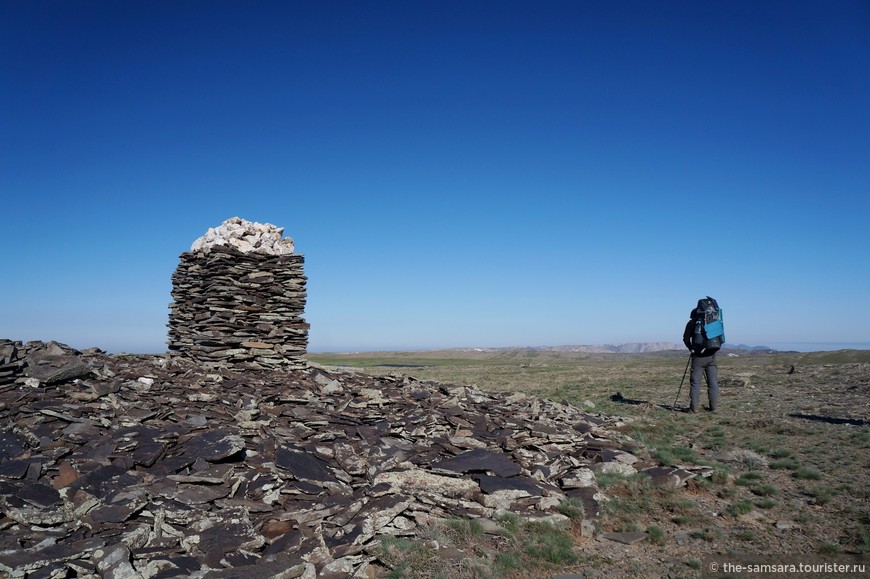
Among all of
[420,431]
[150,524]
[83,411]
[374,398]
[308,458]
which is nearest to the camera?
[150,524]

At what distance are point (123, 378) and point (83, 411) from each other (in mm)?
2182

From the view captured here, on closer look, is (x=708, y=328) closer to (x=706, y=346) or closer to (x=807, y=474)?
(x=706, y=346)

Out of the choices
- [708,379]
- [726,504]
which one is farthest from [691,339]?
[726,504]

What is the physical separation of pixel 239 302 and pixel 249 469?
7.42 metres

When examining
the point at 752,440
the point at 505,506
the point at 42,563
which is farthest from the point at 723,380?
the point at 42,563

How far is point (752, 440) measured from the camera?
11719 millimetres

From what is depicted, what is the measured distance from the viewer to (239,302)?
1409cm

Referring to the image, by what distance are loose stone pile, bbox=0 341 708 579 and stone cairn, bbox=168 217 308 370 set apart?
153 centimetres

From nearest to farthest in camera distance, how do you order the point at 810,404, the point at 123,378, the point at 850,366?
1. the point at 123,378
2. the point at 810,404
3. the point at 850,366

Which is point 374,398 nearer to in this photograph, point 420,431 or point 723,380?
point 420,431

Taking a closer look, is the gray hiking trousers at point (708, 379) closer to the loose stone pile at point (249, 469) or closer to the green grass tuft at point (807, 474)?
the loose stone pile at point (249, 469)

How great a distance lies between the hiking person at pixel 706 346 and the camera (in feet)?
50.0

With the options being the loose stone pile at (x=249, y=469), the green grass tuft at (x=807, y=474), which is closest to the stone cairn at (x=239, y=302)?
the loose stone pile at (x=249, y=469)

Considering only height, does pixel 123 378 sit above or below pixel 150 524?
above
